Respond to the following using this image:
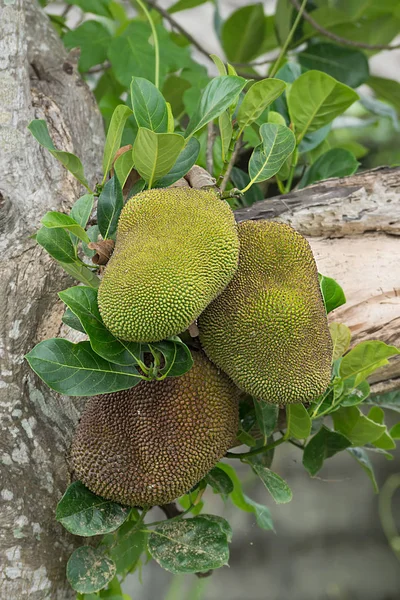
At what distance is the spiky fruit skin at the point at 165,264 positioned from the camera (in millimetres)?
573

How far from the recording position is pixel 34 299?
82 centimetres

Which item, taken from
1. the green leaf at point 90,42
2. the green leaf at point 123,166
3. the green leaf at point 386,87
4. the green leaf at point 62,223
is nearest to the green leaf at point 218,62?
the green leaf at point 123,166

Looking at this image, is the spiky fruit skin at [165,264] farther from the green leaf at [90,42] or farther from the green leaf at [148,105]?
the green leaf at [90,42]

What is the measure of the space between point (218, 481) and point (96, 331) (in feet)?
1.07

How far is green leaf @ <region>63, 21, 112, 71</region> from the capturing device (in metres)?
1.31

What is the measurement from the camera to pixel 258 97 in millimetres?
747

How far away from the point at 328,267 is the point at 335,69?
2.42 ft

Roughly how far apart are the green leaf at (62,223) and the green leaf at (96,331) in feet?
0.19

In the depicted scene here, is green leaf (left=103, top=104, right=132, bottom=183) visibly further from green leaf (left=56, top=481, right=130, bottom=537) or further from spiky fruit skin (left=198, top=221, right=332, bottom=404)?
green leaf (left=56, top=481, right=130, bottom=537)

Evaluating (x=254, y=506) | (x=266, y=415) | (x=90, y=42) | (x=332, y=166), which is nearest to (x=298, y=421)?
(x=266, y=415)

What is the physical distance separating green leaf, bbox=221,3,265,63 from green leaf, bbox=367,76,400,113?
11.4 inches

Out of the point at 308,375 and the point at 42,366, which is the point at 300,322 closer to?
the point at 308,375

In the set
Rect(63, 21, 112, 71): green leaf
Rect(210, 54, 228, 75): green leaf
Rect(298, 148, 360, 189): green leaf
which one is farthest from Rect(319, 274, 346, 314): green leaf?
Rect(63, 21, 112, 71): green leaf

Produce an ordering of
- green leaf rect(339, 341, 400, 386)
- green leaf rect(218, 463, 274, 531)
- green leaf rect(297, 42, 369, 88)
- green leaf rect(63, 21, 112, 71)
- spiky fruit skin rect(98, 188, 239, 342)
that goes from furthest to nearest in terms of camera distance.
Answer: green leaf rect(297, 42, 369, 88) < green leaf rect(63, 21, 112, 71) < green leaf rect(218, 463, 274, 531) < green leaf rect(339, 341, 400, 386) < spiky fruit skin rect(98, 188, 239, 342)
